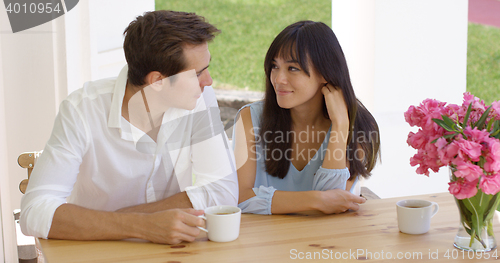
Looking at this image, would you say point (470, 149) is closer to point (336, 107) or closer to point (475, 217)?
point (475, 217)

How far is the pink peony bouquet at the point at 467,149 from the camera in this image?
0.88 m

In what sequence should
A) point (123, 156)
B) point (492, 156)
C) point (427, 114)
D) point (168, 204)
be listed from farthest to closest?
point (123, 156) < point (168, 204) < point (427, 114) < point (492, 156)

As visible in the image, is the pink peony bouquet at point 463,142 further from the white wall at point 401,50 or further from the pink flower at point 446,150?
the white wall at point 401,50

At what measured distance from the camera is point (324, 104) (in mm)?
1662

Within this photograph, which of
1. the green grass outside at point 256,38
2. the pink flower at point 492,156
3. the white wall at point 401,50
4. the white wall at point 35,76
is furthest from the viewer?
the green grass outside at point 256,38

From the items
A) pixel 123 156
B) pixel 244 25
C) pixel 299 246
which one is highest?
pixel 244 25

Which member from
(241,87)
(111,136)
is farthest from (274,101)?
(241,87)

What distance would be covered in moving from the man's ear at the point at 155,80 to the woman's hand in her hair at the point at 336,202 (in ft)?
1.79

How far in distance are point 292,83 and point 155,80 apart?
1.44ft

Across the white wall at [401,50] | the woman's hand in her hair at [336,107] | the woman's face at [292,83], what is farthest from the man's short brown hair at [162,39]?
the white wall at [401,50]

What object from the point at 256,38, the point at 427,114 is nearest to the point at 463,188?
the point at 427,114

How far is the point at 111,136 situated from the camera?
4.26 feet

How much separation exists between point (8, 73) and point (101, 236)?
131cm

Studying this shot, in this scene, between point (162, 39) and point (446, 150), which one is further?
point (162, 39)
